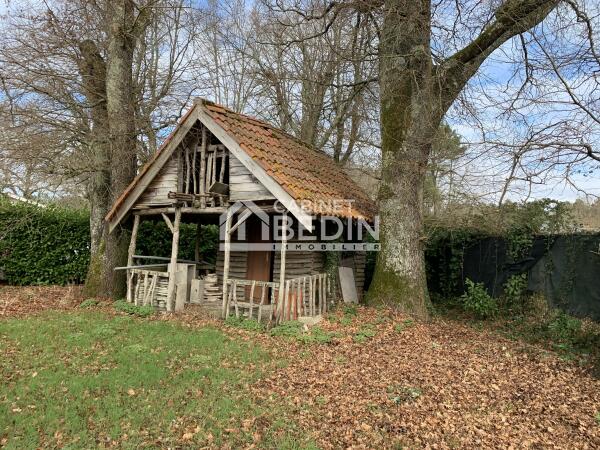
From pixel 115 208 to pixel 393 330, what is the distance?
775cm

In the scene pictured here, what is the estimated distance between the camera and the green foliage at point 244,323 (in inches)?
342

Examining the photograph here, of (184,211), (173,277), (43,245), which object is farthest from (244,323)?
(43,245)

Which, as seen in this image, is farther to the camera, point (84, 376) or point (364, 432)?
point (84, 376)

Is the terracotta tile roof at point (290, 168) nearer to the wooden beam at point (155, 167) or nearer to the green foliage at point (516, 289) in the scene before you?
the wooden beam at point (155, 167)

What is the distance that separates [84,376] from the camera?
228 inches

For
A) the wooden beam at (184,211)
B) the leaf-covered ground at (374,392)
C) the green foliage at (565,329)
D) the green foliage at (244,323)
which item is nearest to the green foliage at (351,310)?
the leaf-covered ground at (374,392)

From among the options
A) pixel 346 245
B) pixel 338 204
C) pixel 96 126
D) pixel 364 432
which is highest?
pixel 96 126

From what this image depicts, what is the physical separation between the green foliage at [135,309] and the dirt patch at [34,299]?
136 centimetres

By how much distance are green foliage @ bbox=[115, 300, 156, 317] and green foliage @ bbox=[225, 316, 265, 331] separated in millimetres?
2167

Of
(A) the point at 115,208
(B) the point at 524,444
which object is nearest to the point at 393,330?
(B) the point at 524,444

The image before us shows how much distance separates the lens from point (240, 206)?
9.63m

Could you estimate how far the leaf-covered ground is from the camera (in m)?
4.60

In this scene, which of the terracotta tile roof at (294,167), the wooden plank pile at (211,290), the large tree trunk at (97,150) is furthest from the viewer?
the large tree trunk at (97,150)

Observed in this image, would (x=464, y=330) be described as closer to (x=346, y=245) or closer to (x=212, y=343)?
(x=346, y=245)
